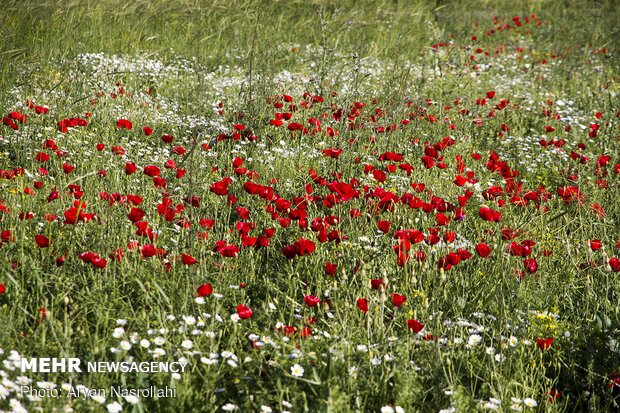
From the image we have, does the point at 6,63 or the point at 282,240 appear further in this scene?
the point at 6,63

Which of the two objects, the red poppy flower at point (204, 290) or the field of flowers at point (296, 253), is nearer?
the field of flowers at point (296, 253)

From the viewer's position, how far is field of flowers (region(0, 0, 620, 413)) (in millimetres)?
1882

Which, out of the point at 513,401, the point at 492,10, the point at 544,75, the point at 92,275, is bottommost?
the point at 513,401

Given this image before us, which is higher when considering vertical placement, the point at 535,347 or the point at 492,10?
the point at 492,10

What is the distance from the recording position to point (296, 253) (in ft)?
7.45

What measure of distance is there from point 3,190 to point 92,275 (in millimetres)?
1148

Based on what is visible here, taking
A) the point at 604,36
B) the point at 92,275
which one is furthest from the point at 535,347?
the point at 604,36

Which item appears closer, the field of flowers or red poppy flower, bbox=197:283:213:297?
the field of flowers

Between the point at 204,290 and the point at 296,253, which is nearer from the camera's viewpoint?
the point at 204,290

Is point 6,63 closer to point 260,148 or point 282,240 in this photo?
point 260,148

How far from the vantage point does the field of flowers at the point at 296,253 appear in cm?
188

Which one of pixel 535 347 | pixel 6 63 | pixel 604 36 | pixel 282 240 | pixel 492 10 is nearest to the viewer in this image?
pixel 535 347

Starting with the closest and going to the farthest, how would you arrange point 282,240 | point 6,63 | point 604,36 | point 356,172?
point 282,240 → point 356,172 → point 6,63 → point 604,36

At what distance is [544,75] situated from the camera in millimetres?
7320
